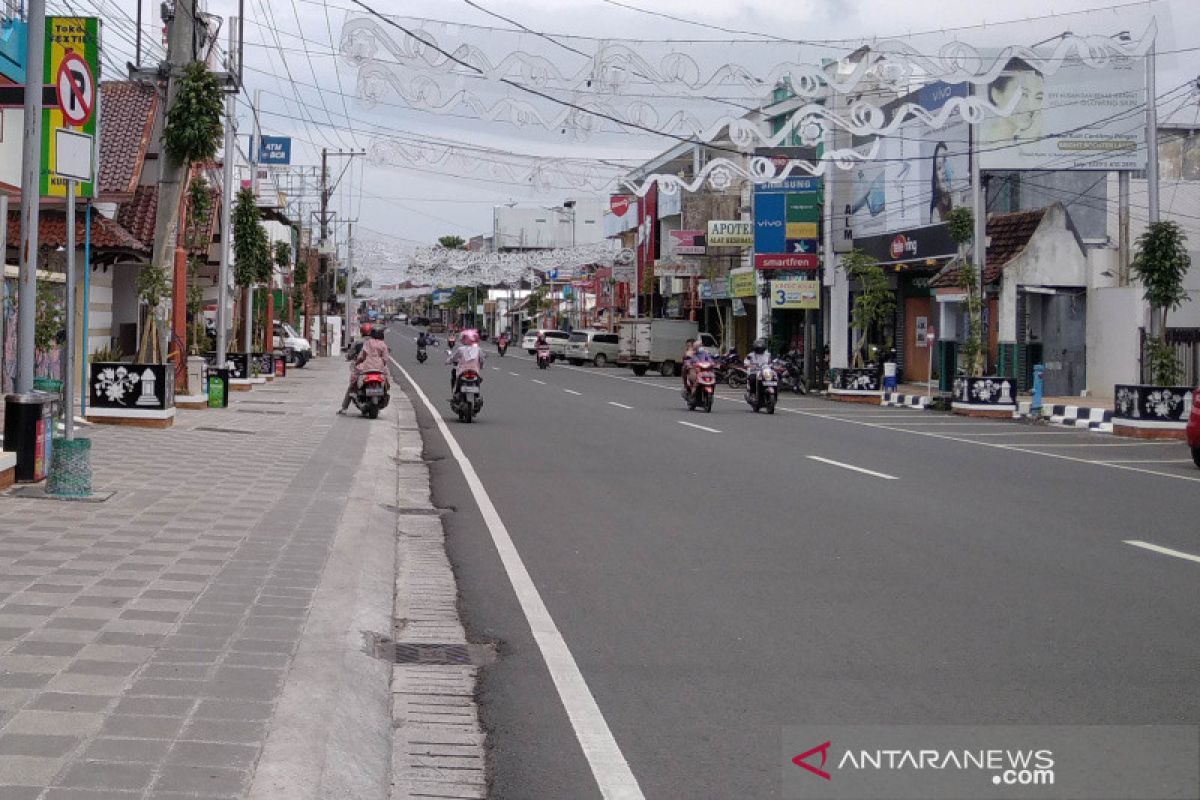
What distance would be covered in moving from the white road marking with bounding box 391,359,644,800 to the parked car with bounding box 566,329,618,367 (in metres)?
57.7

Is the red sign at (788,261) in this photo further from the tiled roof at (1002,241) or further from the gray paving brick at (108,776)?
the gray paving brick at (108,776)

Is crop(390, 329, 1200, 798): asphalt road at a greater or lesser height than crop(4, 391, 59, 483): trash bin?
lesser

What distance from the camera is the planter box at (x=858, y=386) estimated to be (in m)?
38.2

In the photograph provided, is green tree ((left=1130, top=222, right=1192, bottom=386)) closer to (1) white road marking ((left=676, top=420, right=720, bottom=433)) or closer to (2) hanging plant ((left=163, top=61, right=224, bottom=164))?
(1) white road marking ((left=676, top=420, right=720, bottom=433))

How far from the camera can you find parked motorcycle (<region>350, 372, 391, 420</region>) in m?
24.0

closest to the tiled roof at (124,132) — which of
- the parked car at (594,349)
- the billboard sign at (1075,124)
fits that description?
the billboard sign at (1075,124)

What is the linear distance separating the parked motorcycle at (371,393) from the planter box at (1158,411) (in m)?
13.2

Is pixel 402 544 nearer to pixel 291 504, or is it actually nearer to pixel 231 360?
pixel 291 504

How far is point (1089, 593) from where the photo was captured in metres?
8.49

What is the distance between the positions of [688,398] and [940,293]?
45.2 feet

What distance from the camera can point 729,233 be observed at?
199ft

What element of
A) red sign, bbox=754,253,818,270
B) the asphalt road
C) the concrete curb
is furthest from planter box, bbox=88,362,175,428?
red sign, bbox=754,253,818,270

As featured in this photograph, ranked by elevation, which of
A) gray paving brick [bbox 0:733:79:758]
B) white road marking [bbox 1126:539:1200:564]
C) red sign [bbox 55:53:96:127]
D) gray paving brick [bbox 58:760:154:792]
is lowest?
gray paving brick [bbox 58:760:154:792]

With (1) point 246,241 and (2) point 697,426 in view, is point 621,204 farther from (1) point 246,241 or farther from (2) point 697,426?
(2) point 697,426
